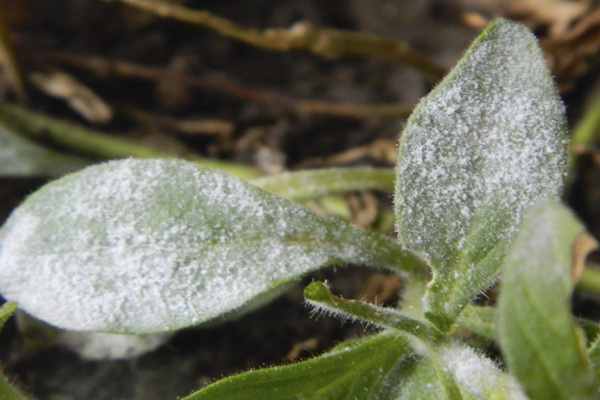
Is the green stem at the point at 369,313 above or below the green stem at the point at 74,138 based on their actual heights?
above

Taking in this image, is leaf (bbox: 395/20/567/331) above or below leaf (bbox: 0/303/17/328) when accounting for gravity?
above

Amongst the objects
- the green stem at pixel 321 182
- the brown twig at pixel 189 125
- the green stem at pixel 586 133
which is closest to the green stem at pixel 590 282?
the green stem at pixel 586 133

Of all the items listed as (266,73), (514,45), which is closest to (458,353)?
(514,45)

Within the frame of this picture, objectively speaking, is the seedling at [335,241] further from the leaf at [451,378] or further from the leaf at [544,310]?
the leaf at [544,310]

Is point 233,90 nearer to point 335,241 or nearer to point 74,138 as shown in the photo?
point 74,138

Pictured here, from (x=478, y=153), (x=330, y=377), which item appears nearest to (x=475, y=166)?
(x=478, y=153)

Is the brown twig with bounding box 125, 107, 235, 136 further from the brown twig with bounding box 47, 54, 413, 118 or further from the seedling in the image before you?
the seedling

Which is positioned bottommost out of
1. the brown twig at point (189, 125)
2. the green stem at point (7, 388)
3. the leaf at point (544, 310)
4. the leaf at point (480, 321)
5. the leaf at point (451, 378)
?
the green stem at point (7, 388)

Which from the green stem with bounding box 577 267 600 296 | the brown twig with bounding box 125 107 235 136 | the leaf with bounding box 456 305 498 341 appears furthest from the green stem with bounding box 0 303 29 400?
the green stem with bounding box 577 267 600 296
